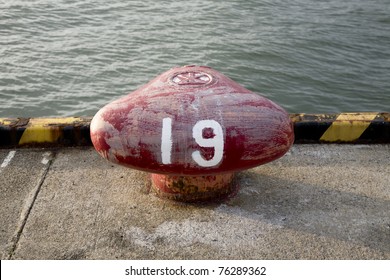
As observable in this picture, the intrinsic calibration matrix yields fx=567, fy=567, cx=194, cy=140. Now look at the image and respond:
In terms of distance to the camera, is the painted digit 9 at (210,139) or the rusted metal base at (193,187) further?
the rusted metal base at (193,187)

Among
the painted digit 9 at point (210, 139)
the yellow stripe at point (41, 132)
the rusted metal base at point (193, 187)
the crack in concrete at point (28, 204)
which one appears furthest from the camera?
the yellow stripe at point (41, 132)

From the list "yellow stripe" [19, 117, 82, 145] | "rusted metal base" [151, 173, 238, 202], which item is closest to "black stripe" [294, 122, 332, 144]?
"rusted metal base" [151, 173, 238, 202]

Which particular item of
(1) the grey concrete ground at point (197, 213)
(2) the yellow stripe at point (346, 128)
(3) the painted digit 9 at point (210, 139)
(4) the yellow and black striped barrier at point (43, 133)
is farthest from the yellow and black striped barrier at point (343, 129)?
(4) the yellow and black striped barrier at point (43, 133)

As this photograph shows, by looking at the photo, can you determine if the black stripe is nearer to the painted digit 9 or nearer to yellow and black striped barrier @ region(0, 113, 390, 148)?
yellow and black striped barrier @ region(0, 113, 390, 148)

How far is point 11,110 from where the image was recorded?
292 inches

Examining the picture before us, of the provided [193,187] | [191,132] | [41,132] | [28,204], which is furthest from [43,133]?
[191,132]

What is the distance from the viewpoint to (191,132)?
3.13m

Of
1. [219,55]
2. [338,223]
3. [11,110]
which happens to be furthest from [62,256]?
[219,55]

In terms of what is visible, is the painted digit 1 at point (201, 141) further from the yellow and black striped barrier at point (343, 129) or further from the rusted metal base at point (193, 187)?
the yellow and black striped barrier at point (343, 129)

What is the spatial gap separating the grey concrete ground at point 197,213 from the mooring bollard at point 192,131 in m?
0.36

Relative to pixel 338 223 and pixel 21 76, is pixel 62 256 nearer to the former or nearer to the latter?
pixel 338 223

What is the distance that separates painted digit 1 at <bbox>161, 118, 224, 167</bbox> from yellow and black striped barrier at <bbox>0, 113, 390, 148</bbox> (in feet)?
4.23

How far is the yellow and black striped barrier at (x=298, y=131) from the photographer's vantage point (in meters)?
4.25

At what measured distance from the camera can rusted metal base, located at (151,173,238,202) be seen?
3.54 metres
